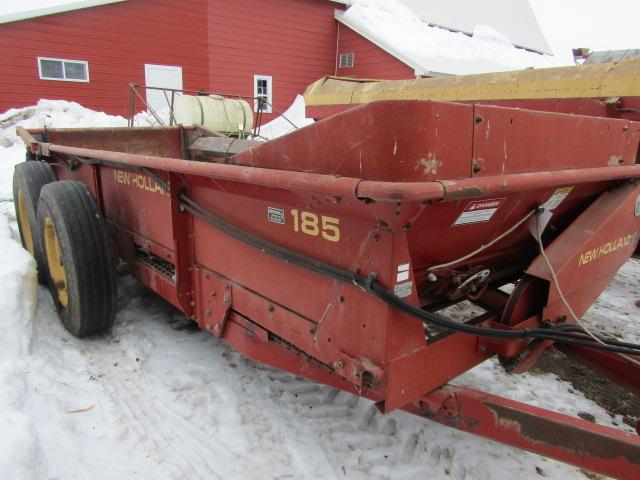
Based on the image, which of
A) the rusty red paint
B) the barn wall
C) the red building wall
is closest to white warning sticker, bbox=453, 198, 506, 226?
the rusty red paint

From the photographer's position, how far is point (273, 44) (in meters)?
16.4

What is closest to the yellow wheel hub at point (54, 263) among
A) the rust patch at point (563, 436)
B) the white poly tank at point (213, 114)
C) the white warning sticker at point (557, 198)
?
the rust patch at point (563, 436)

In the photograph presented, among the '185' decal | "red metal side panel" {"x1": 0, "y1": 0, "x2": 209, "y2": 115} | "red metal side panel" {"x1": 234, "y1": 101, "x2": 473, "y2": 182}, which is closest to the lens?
"red metal side panel" {"x1": 234, "y1": 101, "x2": 473, "y2": 182}

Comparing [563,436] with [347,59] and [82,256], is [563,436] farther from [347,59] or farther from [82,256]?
A: [347,59]

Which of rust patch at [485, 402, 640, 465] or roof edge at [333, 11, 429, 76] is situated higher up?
roof edge at [333, 11, 429, 76]

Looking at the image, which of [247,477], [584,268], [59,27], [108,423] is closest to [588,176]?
[584,268]

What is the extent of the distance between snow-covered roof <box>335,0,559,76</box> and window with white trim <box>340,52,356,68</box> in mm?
850

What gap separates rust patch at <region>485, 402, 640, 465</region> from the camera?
5.13 feet

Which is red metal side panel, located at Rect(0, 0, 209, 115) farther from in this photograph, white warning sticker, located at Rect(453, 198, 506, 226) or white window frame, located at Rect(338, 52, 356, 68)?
white warning sticker, located at Rect(453, 198, 506, 226)

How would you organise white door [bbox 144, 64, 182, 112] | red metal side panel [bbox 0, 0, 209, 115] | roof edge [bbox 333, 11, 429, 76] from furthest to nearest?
roof edge [bbox 333, 11, 429, 76] < white door [bbox 144, 64, 182, 112] < red metal side panel [bbox 0, 0, 209, 115]

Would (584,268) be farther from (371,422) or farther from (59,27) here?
(59,27)

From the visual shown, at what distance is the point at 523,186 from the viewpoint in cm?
161

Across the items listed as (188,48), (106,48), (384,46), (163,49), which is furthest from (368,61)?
(106,48)

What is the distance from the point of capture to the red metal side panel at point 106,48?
12359mm
